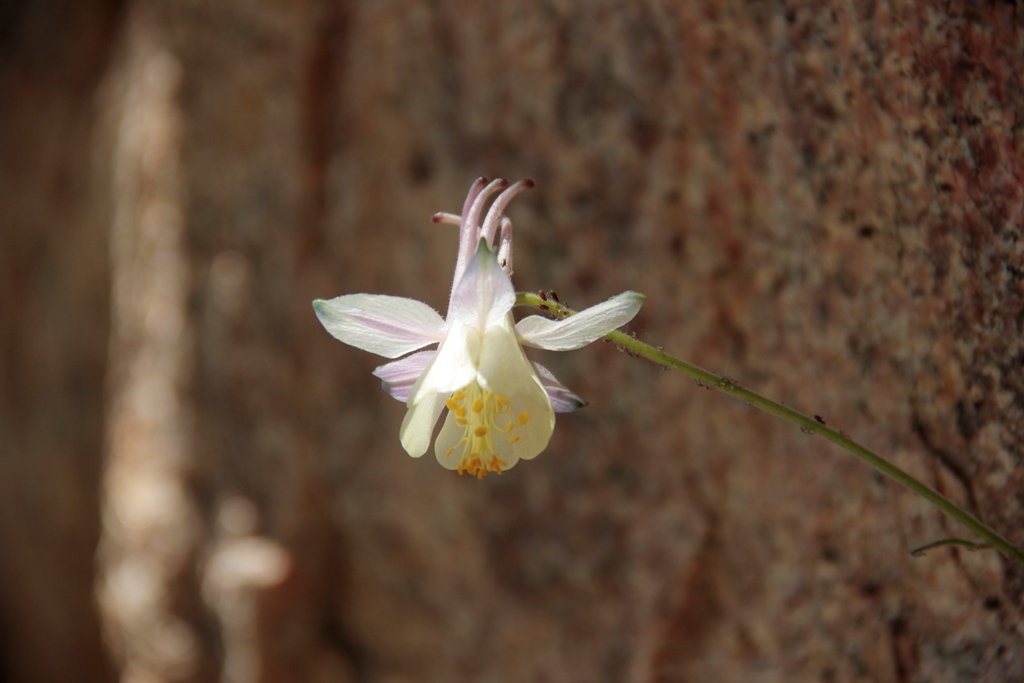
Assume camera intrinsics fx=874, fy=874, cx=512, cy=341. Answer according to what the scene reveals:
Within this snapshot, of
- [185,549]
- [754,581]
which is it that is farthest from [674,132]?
[185,549]

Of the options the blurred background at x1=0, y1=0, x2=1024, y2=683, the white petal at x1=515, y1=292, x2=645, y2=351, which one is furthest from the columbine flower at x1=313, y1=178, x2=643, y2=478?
the blurred background at x1=0, y1=0, x2=1024, y2=683

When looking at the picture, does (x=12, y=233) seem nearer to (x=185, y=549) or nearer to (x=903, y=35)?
(x=185, y=549)

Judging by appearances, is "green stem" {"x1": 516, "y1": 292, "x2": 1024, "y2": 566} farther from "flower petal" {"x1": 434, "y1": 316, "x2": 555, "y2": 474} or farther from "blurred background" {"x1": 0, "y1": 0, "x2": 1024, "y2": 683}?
"blurred background" {"x1": 0, "y1": 0, "x2": 1024, "y2": 683}

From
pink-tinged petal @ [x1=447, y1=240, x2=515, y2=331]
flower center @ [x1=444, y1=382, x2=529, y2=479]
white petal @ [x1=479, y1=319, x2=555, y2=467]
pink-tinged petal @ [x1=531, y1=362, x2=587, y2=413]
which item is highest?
pink-tinged petal @ [x1=447, y1=240, x2=515, y2=331]

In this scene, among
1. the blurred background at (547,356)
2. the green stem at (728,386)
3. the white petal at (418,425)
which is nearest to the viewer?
the green stem at (728,386)

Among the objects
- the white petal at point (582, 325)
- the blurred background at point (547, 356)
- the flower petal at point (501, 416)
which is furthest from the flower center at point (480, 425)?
the blurred background at point (547, 356)

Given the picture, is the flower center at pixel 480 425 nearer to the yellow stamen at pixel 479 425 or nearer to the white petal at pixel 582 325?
the yellow stamen at pixel 479 425
